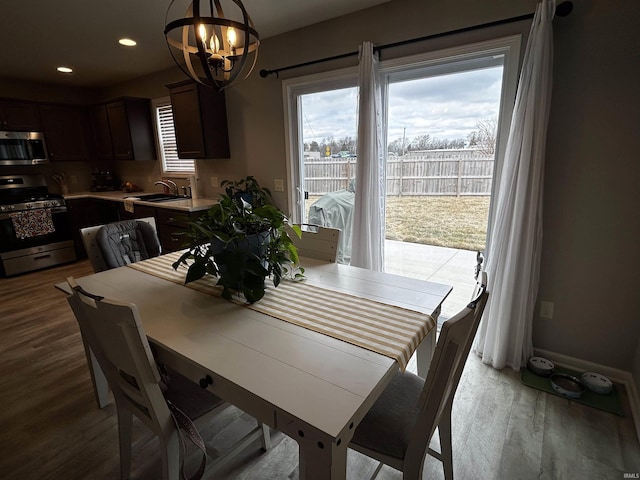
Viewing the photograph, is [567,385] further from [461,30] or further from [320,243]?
[461,30]

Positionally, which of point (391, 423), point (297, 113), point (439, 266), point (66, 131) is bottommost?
point (439, 266)

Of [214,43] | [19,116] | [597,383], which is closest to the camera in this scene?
[214,43]

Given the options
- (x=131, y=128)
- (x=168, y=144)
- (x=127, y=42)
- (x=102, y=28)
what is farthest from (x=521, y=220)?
(x=131, y=128)

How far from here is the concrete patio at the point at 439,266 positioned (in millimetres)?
2836

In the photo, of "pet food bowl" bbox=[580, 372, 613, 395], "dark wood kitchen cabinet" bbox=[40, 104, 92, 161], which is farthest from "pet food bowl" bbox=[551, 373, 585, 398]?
"dark wood kitchen cabinet" bbox=[40, 104, 92, 161]

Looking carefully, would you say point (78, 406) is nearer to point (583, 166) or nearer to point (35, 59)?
point (583, 166)

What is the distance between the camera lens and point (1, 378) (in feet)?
6.91

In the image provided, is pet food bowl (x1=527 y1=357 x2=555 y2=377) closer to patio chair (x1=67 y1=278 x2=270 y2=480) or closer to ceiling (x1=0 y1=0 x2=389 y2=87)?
patio chair (x1=67 y1=278 x2=270 y2=480)

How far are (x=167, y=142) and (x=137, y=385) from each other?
13.4ft

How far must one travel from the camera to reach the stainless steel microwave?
3.99 m

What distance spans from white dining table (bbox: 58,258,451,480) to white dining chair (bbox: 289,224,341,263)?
0.35 meters

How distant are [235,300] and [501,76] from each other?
2158mm

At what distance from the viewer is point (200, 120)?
3.32 metres

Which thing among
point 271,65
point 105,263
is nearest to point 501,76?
point 271,65
